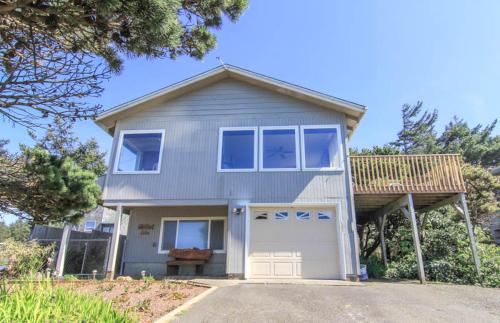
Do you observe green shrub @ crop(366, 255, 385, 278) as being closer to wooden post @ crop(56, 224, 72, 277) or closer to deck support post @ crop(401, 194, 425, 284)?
deck support post @ crop(401, 194, 425, 284)

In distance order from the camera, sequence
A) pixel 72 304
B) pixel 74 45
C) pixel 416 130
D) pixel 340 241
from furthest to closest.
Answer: pixel 416 130 → pixel 340 241 → pixel 74 45 → pixel 72 304

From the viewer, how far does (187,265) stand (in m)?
9.48

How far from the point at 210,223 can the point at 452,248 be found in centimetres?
809

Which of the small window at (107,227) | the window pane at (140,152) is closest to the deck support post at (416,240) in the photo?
the window pane at (140,152)

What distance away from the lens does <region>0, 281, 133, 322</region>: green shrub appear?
9.53ft

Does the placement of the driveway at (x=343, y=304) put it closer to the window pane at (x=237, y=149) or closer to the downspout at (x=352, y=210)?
the downspout at (x=352, y=210)

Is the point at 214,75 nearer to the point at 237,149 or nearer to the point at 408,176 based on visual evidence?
the point at 237,149

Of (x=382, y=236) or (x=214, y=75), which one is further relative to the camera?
(x=382, y=236)

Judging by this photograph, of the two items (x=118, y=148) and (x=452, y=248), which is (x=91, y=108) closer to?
(x=118, y=148)

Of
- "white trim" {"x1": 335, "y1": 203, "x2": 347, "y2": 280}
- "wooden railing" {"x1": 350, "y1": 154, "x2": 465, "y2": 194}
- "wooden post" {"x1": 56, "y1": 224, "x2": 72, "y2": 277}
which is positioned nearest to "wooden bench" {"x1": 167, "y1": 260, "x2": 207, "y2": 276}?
"wooden post" {"x1": 56, "y1": 224, "x2": 72, "y2": 277}

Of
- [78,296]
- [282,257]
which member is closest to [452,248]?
[282,257]

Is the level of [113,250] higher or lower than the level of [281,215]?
lower

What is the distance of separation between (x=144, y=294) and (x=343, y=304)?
383 centimetres

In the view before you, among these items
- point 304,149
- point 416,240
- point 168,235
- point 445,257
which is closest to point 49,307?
point 168,235
